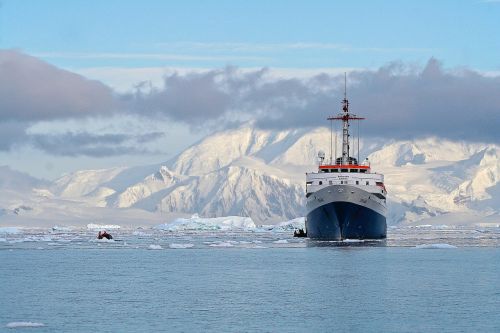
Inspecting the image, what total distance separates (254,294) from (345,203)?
52.0 meters

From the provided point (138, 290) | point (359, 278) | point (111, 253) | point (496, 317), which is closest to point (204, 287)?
point (138, 290)

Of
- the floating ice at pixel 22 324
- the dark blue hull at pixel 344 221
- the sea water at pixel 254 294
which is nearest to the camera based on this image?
the floating ice at pixel 22 324

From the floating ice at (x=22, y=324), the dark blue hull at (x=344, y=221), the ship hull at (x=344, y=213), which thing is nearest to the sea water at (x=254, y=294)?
the floating ice at (x=22, y=324)

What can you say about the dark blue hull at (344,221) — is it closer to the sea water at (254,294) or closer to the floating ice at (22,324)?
the sea water at (254,294)

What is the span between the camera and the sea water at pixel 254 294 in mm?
33781

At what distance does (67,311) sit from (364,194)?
Result: 60970mm

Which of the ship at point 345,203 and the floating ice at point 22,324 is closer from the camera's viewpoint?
the floating ice at point 22,324

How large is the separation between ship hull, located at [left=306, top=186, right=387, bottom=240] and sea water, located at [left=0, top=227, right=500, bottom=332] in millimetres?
25091

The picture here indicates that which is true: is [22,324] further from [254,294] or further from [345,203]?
[345,203]

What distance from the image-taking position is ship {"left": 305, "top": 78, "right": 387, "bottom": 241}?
310 ft

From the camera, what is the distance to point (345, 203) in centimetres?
9406

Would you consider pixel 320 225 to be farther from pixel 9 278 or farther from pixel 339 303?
pixel 339 303

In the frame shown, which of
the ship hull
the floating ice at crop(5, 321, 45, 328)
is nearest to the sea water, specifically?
the floating ice at crop(5, 321, 45, 328)

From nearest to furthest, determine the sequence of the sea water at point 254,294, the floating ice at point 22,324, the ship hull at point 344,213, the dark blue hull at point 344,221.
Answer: the floating ice at point 22,324 → the sea water at point 254,294 → the ship hull at point 344,213 → the dark blue hull at point 344,221
